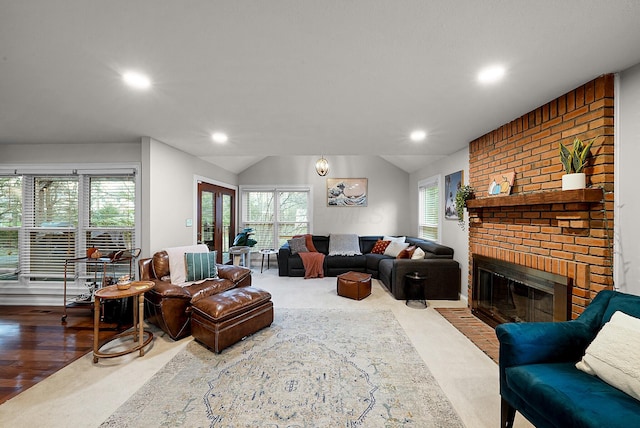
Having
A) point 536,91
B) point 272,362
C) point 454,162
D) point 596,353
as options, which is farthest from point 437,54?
point 454,162

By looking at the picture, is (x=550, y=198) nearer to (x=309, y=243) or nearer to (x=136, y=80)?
(x=136, y=80)

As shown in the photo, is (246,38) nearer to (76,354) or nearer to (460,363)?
(460,363)

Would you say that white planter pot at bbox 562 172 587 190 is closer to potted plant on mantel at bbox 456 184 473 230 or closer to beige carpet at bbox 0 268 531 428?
potted plant on mantel at bbox 456 184 473 230

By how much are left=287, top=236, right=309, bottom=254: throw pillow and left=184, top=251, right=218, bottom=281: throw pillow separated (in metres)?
2.49

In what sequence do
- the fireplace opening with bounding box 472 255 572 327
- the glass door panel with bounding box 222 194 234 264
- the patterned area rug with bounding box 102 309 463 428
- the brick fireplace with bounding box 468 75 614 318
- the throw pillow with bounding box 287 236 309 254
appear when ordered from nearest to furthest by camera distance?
the patterned area rug with bounding box 102 309 463 428 → the brick fireplace with bounding box 468 75 614 318 → the fireplace opening with bounding box 472 255 572 327 → the throw pillow with bounding box 287 236 309 254 → the glass door panel with bounding box 222 194 234 264

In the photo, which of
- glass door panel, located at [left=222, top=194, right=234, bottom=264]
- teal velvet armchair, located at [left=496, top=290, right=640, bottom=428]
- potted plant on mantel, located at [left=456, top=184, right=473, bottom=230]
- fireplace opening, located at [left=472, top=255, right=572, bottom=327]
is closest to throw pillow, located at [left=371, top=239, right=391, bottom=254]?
potted plant on mantel, located at [left=456, top=184, right=473, bottom=230]

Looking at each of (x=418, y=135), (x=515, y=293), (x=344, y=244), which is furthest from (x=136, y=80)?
(x=344, y=244)

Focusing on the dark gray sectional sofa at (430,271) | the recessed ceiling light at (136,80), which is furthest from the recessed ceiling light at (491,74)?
the dark gray sectional sofa at (430,271)

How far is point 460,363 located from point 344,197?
184 inches

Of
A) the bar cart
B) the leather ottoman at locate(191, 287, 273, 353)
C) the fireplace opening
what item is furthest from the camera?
the bar cart

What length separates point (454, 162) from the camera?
4211 mm

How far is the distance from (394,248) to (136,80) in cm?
494

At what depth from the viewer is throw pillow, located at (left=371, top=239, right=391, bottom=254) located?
5.82m

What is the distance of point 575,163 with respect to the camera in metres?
2.00
